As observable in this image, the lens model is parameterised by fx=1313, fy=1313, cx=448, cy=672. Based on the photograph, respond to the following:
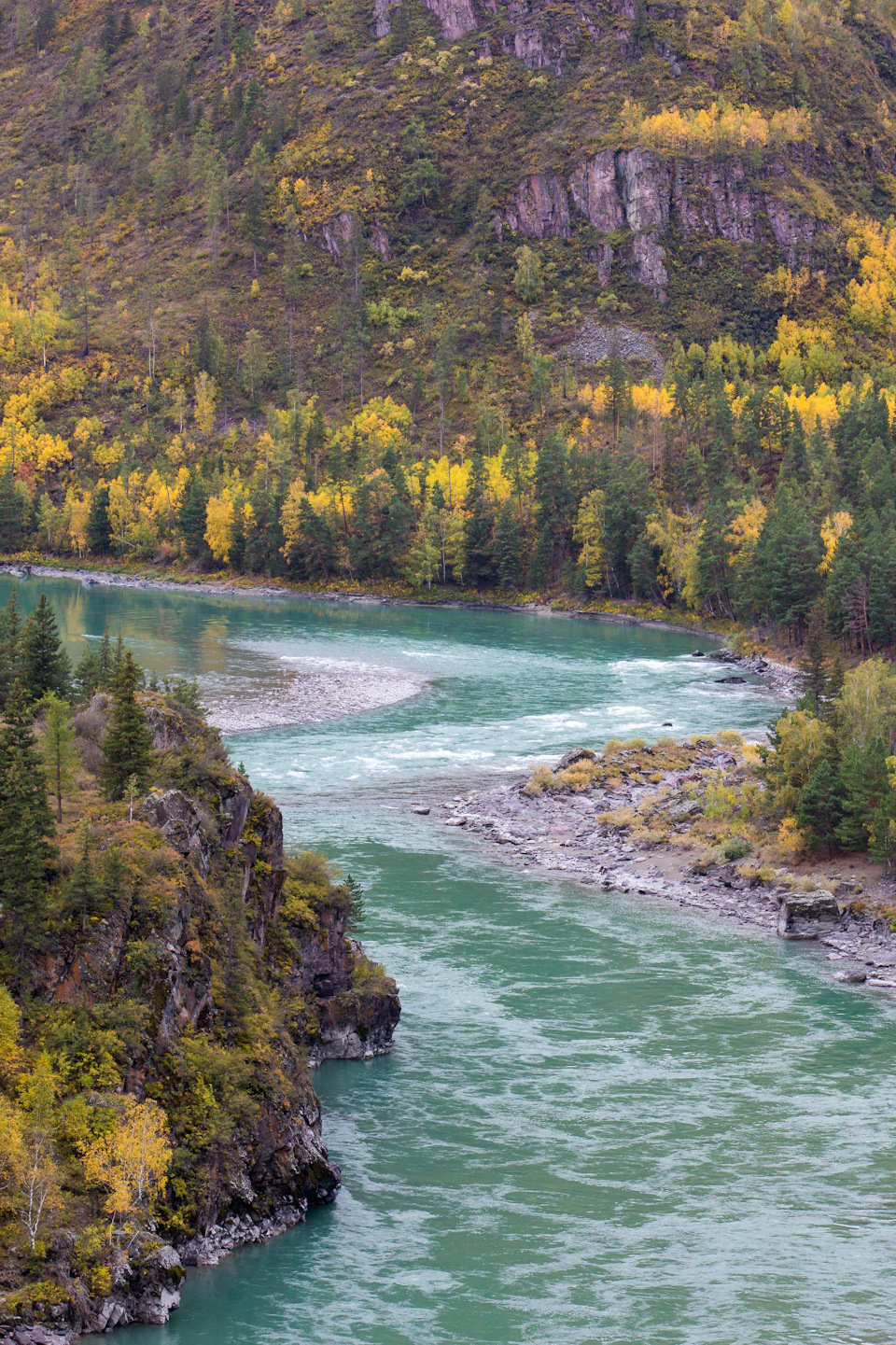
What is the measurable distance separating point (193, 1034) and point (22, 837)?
6421mm

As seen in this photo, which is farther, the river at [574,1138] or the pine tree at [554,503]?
the pine tree at [554,503]

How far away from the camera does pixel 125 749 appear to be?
3553cm

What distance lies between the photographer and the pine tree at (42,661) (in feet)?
146

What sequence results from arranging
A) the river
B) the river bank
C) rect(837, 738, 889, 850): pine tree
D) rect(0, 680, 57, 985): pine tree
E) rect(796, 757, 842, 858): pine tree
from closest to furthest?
rect(0, 680, 57, 985): pine tree < the river < the river bank < rect(837, 738, 889, 850): pine tree < rect(796, 757, 842, 858): pine tree

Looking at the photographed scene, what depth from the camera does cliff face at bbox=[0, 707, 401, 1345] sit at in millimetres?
27078

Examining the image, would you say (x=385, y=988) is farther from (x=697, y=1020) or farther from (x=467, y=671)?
(x=467, y=671)

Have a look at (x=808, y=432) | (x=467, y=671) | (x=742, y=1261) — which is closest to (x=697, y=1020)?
(x=742, y=1261)

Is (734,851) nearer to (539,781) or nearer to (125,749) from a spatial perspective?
(539,781)

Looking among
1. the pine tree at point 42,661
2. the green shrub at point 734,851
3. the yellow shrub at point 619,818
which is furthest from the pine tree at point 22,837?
the yellow shrub at point 619,818

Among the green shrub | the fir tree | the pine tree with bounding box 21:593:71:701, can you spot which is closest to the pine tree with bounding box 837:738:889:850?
the green shrub

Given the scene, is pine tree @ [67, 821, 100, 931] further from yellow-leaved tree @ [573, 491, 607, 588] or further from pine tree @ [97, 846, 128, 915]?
yellow-leaved tree @ [573, 491, 607, 588]

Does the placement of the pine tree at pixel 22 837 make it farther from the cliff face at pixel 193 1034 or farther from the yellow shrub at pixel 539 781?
the yellow shrub at pixel 539 781

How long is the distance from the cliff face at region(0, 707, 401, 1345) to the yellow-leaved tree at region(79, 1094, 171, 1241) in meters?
0.71

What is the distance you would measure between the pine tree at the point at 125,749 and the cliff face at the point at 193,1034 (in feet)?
3.28
